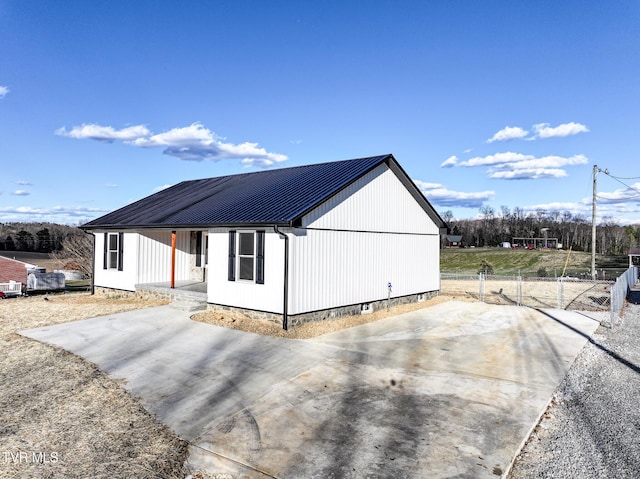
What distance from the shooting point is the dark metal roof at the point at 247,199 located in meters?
11.5

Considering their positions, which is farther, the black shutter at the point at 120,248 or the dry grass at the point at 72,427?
the black shutter at the point at 120,248

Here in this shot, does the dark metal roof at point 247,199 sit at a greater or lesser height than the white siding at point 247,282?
greater

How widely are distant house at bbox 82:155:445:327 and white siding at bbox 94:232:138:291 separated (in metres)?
0.04

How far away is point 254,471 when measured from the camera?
4410 mm

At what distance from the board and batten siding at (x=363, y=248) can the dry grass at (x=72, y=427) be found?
17.0ft

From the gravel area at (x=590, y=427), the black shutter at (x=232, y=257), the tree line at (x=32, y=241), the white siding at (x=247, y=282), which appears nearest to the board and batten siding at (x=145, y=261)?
the white siding at (x=247, y=282)

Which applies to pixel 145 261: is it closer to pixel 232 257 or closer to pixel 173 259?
pixel 173 259

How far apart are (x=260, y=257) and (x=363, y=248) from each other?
3683 mm

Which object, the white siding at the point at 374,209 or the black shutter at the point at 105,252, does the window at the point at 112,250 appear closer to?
the black shutter at the point at 105,252

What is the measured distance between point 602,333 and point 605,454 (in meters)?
7.89

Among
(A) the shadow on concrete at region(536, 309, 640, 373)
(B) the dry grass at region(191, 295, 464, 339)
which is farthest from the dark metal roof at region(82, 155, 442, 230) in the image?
(A) the shadow on concrete at region(536, 309, 640, 373)

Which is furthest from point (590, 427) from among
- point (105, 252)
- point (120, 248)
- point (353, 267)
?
point (105, 252)

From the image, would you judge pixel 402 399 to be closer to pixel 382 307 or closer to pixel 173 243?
pixel 382 307

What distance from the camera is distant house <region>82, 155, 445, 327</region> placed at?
11.2 m
